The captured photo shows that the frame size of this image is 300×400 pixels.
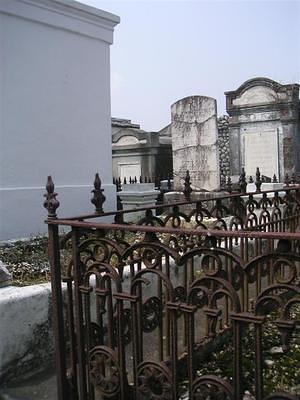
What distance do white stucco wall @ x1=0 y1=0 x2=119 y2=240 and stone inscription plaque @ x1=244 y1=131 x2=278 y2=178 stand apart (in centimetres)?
789

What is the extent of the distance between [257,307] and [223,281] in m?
0.17

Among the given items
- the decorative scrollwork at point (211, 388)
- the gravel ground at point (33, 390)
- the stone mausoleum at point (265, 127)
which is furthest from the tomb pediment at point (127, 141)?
the decorative scrollwork at point (211, 388)

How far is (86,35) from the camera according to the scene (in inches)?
233

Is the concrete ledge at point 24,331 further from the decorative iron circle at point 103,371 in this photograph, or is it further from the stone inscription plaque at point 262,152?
the stone inscription plaque at point 262,152

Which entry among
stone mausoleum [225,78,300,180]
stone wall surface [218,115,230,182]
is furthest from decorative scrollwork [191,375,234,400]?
stone wall surface [218,115,230,182]

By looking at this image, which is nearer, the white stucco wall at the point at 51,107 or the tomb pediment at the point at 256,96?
the white stucco wall at the point at 51,107

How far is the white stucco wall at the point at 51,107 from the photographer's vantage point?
498cm

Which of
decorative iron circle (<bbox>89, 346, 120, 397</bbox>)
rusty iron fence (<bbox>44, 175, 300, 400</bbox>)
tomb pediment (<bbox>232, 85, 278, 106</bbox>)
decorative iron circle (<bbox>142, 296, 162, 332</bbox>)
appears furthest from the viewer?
tomb pediment (<bbox>232, 85, 278, 106</bbox>)

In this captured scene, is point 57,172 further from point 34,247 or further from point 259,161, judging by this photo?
point 259,161

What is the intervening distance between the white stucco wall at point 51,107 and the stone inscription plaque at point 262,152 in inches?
311

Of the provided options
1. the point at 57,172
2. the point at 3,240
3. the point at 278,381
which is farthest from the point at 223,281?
the point at 57,172

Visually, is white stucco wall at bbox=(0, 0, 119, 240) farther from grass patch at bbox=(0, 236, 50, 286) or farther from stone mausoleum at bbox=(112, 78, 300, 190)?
stone mausoleum at bbox=(112, 78, 300, 190)

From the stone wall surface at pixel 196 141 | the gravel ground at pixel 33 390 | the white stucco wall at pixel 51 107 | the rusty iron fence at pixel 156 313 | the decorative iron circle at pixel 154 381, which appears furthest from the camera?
the stone wall surface at pixel 196 141

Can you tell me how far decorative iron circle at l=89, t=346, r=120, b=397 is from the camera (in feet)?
6.70
